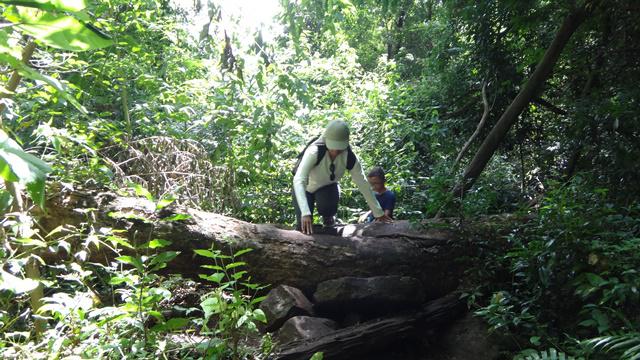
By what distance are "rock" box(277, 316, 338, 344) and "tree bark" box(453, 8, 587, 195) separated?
2291mm

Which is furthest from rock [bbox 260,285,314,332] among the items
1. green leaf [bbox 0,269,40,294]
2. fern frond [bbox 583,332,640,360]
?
green leaf [bbox 0,269,40,294]

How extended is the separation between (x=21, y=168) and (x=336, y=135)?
442cm

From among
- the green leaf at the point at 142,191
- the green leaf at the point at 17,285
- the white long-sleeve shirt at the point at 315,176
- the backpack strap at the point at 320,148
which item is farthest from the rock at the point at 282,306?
the green leaf at the point at 17,285

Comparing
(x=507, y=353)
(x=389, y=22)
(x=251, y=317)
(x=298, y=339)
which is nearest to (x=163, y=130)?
(x=298, y=339)

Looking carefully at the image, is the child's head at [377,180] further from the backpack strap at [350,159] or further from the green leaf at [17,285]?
the green leaf at [17,285]

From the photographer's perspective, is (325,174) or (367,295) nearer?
(367,295)

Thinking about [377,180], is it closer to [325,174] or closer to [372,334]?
[325,174]

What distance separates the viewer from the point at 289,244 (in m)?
4.96

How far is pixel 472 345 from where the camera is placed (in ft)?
14.8

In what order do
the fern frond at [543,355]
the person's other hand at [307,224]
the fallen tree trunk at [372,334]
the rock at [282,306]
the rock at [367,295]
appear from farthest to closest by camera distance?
1. the person's other hand at [307,224]
2. the rock at [367,295]
3. the rock at [282,306]
4. the fallen tree trunk at [372,334]
5. the fern frond at [543,355]

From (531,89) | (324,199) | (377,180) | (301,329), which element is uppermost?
(531,89)

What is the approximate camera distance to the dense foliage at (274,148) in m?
3.05

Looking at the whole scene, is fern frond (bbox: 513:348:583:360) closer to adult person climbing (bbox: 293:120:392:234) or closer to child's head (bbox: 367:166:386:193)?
adult person climbing (bbox: 293:120:392:234)

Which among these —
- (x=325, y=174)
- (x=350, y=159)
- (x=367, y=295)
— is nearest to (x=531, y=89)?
(x=350, y=159)
